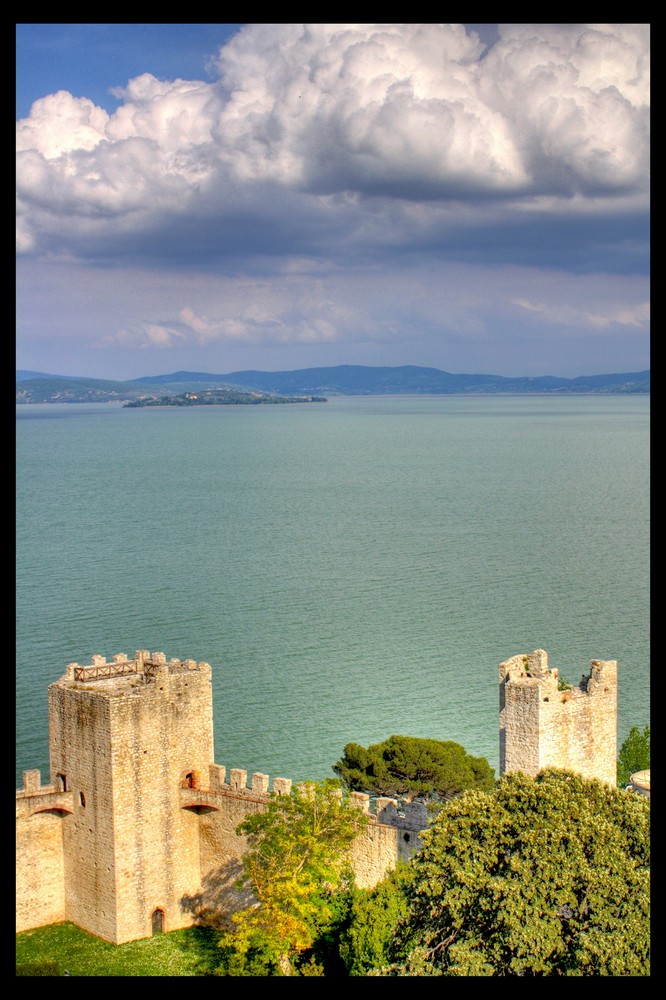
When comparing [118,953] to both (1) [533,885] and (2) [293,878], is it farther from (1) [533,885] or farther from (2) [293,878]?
(1) [533,885]

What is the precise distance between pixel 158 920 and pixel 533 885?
10472 millimetres

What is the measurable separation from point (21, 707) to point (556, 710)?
71.5 ft

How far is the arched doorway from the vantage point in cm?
2131

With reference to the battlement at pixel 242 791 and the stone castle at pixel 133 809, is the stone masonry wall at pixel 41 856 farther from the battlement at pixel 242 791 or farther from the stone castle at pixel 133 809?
the battlement at pixel 242 791

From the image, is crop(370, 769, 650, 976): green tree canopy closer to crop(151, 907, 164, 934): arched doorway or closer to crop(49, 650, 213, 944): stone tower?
crop(49, 650, 213, 944): stone tower

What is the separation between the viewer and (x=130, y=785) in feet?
67.7

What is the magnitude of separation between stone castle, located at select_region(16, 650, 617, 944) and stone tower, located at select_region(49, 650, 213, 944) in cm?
2

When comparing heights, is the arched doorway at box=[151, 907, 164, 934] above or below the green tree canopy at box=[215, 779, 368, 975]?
below

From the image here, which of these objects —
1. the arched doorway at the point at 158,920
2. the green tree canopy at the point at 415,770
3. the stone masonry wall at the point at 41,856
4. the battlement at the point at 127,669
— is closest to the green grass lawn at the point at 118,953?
the arched doorway at the point at 158,920

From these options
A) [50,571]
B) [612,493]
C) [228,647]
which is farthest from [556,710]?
[612,493]

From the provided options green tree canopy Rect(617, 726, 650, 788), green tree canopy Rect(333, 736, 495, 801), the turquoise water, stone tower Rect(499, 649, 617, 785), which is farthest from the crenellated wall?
green tree canopy Rect(617, 726, 650, 788)

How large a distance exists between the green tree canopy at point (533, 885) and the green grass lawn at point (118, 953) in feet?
20.9

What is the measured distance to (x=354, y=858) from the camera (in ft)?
63.2

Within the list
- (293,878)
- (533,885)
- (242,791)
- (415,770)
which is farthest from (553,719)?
(415,770)
